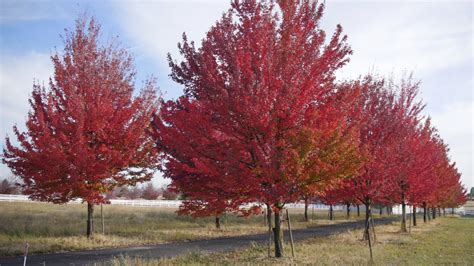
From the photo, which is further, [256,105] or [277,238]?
[277,238]

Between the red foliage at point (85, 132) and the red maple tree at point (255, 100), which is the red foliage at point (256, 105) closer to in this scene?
the red maple tree at point (255, 100)

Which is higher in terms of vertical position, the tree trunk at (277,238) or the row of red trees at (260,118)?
the row of red trees at (260,118)

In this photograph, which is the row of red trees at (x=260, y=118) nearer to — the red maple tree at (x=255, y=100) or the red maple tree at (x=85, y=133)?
the red maple tree at (x=255, y=100)

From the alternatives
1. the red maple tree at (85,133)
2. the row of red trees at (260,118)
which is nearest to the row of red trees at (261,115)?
the row of red trees at (260,118)

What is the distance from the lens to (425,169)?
2611 cm

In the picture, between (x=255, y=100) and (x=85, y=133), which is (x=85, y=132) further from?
(x=255, y=100)

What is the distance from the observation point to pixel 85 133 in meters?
17.6

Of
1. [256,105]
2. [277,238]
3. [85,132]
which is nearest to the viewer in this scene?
[256,105]

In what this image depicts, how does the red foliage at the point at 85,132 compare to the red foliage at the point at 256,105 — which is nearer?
the red foliage at the point at 256,105

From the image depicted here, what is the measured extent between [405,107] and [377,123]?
498cm

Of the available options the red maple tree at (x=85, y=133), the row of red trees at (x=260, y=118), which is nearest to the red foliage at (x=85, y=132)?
the red maple tree at (x=85, y=133)

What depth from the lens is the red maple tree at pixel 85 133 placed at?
1661 centimetres

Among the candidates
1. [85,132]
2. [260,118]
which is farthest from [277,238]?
[85,132]

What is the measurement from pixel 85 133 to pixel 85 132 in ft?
0.21
